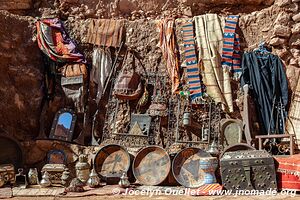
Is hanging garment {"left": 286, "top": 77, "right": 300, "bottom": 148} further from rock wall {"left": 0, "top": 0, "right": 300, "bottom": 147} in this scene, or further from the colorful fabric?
the colorful fabric

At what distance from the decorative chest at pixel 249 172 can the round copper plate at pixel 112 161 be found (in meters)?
1.60

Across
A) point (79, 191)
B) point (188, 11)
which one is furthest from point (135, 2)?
point (79, 191)

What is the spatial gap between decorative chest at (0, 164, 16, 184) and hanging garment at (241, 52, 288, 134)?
392cm

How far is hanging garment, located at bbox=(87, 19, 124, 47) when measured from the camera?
23.1ft

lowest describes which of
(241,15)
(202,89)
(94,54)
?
(202,89)

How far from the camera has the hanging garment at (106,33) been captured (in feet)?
23.1

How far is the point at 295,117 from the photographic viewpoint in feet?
20.4

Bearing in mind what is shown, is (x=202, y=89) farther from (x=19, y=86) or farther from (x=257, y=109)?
(x=19, y=86)

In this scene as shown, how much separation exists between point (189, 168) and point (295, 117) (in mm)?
2017

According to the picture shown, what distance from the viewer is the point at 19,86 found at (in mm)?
6762

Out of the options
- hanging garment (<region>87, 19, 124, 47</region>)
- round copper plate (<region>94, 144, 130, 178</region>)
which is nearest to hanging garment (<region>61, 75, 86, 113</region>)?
hanging garment (<region>87, 19, 124, 47</region>)

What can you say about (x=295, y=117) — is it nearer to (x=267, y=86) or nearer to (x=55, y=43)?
(x=267, y=86)

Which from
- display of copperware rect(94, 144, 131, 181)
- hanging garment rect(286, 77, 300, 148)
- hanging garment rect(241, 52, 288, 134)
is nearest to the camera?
display of copperware rect(94, 144, 131, 181)

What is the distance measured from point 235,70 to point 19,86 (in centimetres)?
379
